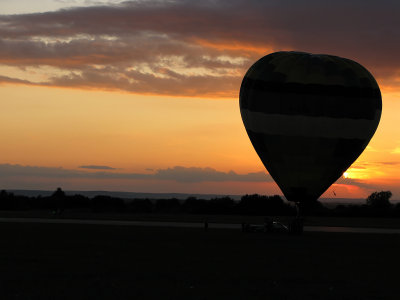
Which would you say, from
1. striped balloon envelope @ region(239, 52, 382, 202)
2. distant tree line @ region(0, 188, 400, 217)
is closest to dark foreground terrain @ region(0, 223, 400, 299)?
striped balloon envelope @ region(239, 52, 382, 202)

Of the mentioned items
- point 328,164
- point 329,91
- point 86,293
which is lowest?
point 86,293

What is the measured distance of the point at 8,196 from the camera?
11094cm

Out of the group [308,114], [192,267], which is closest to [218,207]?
[308,114]

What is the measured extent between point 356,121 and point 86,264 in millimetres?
24408

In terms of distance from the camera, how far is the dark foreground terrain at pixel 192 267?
21891mm

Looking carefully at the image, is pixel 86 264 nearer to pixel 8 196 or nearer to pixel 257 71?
pixel 257 71

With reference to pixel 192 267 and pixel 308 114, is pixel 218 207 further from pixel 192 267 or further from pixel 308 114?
pixel 192 267

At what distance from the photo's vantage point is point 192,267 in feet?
93.4

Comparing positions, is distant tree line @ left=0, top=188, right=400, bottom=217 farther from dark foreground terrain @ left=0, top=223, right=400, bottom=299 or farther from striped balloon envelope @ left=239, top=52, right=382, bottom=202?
Result: dark foreground terrain @ left=0, top=223, right=400, bottom=299

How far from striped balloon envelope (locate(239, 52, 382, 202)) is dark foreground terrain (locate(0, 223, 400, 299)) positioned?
470 cm

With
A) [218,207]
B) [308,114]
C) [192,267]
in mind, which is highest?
[308,114]

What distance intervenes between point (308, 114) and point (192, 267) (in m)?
21.1

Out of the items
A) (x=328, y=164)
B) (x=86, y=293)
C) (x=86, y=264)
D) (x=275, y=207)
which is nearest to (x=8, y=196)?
(x=275, y=207)

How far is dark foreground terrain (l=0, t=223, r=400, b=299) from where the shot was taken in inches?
862
